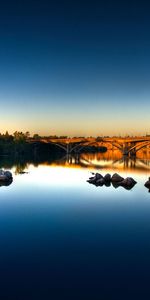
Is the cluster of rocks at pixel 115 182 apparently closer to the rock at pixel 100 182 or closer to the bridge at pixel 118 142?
the rock at pixel 100 182

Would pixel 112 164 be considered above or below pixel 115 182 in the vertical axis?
below

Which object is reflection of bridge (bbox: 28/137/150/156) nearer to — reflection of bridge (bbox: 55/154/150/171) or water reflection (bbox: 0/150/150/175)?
water reflection (bbox: 0/150/150/175)

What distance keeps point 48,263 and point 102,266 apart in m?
2.41

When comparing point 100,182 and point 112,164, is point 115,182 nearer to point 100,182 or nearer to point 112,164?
point 100,182

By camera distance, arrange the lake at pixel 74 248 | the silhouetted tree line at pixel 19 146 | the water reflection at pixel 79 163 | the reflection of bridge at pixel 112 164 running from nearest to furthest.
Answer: the lake at pixel 74 248 < the water reflection at pixel 79 163 < the reflection of bridge at pixel 112 164 < the silhouetted tree line at pixel 19 146

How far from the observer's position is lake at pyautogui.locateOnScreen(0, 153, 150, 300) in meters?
11.2

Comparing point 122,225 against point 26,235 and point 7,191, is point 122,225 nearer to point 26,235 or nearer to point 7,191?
point 26,235

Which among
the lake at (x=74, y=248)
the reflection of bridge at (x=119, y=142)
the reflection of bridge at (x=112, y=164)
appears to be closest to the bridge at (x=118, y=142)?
the reflection of bridge at (x=119, y=142)

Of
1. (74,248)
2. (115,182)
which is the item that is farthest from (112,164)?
(74,248)

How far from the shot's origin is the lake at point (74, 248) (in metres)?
11.2

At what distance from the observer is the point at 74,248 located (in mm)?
15305

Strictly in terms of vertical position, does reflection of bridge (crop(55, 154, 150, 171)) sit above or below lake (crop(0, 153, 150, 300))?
below

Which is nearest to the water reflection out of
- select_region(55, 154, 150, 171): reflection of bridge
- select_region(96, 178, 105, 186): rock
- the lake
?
select_region(55, 154, 150, 171): reflection of bridge

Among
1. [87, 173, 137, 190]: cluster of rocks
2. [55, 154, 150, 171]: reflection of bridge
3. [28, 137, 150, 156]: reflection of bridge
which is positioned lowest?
[55, 154, 150, 171]: reflection of bridge
